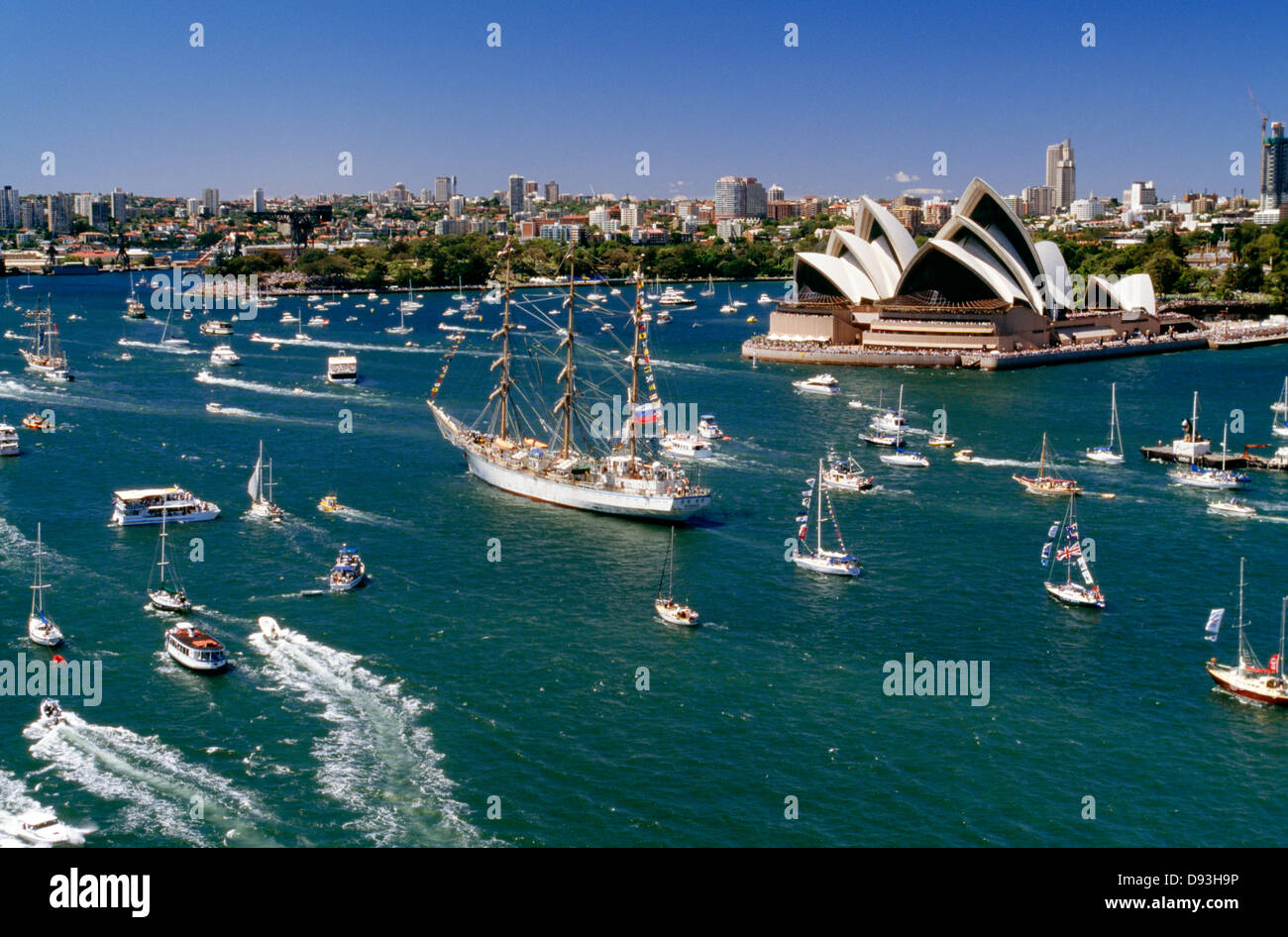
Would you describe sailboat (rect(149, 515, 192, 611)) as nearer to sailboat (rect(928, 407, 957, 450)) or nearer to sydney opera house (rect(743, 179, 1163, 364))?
sailboat (rect(928, 407, 957, 450))

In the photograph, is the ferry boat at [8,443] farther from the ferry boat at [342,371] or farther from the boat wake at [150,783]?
the boat wake at [150,783]

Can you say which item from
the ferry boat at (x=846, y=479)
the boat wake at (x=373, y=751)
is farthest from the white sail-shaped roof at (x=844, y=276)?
the boat wake at (x=373, y=751)

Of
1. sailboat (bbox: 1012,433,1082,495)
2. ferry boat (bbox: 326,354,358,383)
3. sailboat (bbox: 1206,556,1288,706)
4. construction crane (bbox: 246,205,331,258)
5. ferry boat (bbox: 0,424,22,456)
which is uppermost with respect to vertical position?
construction crane (bbox: 246,205,331,258)

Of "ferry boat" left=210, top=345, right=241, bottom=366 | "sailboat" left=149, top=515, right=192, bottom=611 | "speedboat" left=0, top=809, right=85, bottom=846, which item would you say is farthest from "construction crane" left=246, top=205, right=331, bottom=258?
"speedboat" left=0, top=809, right=85, bottom=846

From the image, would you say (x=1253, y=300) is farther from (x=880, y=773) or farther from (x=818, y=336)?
(x=880, y=773)

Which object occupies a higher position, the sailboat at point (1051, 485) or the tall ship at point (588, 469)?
the tall ship at point (588, 469)

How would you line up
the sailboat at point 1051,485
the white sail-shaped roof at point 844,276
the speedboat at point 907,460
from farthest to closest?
the white sail-shaped roof at point 844,276 < the speedboat at point 907,460 < the sailboat at point 1051,485
